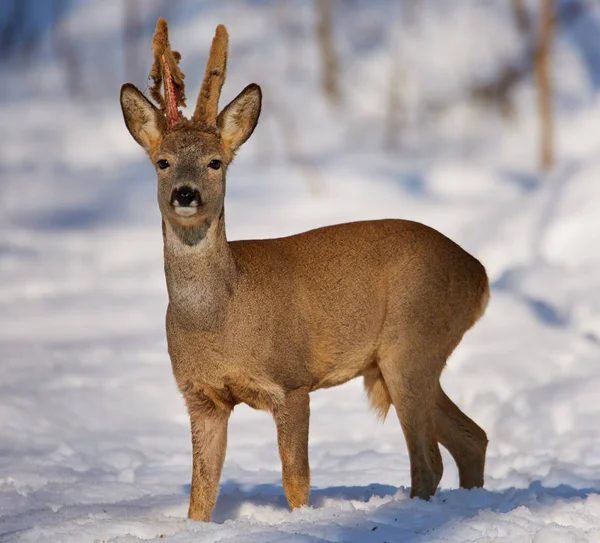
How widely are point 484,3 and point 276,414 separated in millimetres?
29409

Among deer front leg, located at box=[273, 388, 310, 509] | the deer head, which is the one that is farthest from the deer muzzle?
deer front leg, located at box=[273, 388, 310, 509]

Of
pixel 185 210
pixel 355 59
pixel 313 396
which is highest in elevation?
pixel 355 59

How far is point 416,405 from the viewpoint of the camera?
722cm

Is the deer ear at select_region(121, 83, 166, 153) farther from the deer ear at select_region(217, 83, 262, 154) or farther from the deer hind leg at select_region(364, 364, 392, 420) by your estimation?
the deer hind leg at select_region(364, 364, 392, 420)

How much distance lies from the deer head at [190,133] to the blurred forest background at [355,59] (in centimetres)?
1847

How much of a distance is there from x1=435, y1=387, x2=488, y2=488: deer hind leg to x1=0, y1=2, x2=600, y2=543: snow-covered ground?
219 mm

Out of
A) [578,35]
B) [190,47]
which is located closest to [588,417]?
[190,47]

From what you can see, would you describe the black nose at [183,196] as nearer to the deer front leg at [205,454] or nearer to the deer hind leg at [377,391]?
the deer front leg at [205,454]

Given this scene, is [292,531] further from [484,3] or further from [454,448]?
[484,3]

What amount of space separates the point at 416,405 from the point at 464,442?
0.62 metres

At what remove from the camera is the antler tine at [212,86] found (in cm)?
670

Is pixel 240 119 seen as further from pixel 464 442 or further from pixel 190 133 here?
pixel 464 442

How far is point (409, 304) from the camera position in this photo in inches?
284

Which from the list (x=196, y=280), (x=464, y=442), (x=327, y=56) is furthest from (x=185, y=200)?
(x=327, y=56)
